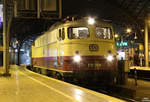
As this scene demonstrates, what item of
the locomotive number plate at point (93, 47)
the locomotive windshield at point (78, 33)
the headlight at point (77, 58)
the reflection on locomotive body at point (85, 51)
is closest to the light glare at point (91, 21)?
the reflection on locomotive body at point (85, 51)

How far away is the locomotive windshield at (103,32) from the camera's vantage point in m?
13.1

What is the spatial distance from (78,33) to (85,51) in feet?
3.84

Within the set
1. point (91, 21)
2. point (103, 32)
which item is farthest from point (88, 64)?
point (91, 21)

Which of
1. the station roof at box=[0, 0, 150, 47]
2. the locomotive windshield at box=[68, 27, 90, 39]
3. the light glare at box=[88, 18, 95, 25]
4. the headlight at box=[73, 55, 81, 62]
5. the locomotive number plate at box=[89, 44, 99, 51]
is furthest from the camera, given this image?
the station roof at box=[0, 0, 150, 47]

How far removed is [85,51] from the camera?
12336mm

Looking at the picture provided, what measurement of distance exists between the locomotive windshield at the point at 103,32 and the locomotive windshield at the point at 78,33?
684 mm

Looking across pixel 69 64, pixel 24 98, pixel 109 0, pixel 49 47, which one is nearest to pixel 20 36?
pixel 109 0

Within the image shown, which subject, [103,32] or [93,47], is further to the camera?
[103,32]

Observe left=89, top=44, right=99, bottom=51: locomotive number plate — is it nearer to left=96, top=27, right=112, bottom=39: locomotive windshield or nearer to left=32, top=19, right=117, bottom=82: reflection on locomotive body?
left=32, top=19, right=117, bottom=82: reflection on locomotive body

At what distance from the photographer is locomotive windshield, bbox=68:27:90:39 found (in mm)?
12570

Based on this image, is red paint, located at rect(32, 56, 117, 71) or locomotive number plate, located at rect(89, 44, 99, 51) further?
locomotive number plate, located at rect(89, 44, 99, 51)

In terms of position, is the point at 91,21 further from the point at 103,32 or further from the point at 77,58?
the point at 77,58

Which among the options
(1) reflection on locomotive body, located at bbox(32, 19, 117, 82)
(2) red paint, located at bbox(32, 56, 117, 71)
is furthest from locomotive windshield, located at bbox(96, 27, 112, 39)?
(2) red paint, located at bbox(32, 56, 117, 71)

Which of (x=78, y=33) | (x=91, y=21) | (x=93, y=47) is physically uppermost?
(x=91, y=21)
